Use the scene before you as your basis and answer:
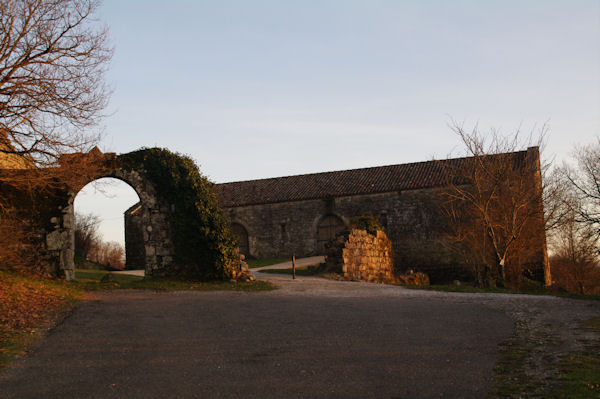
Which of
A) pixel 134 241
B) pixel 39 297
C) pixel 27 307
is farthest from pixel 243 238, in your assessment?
pixel 27 307

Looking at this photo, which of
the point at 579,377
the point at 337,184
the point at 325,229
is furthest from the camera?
the point at 337,184

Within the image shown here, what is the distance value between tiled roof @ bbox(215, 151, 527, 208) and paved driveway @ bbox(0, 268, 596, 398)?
16.6 meters

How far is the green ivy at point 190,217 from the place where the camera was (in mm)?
15625

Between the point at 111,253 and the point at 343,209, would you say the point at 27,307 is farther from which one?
the point at 111,253

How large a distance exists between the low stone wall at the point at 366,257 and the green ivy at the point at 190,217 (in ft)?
16.8

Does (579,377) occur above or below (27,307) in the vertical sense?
below

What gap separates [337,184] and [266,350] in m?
23.4

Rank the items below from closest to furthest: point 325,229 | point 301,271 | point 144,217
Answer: point 144,217 → point 301,271 → point 325,229

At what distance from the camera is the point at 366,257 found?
20.8 m

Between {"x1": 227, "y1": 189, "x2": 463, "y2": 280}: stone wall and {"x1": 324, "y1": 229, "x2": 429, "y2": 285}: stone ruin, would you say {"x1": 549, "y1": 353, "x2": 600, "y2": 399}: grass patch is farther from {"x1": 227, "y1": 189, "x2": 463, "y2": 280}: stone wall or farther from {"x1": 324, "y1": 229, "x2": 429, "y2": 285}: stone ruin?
{"x1": 227, "y1": 189, "x2": 463, "y2": 280}: stone wall

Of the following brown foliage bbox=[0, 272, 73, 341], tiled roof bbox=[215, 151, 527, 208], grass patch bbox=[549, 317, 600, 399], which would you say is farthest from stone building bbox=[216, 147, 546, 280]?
grass patch bbox=[549, 317, 600, 399]

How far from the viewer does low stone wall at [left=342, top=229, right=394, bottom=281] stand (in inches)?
768

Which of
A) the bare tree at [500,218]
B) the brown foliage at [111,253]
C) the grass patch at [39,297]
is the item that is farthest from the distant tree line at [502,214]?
the brown foliage at [111,253]

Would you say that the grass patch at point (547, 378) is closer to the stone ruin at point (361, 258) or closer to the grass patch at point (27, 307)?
the grass patch at point (27, 307)
